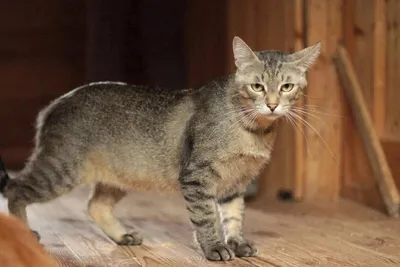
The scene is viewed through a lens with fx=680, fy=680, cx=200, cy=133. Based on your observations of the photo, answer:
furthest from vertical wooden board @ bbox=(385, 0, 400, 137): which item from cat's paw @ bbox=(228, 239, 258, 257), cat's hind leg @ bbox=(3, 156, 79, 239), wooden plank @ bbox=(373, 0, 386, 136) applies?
cat's hind leg @ bbox=(3, 156, 79, 239)

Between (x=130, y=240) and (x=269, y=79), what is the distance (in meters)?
0.72

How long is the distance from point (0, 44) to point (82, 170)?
280 cm

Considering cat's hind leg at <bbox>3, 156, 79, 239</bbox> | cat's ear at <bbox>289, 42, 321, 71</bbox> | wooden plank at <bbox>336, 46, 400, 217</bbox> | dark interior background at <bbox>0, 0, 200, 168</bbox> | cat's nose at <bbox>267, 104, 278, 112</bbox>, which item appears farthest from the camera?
dark interior background at <bbox>0, 0, 200, 168</bbox>

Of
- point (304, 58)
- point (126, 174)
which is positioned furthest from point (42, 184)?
point (304, 58)

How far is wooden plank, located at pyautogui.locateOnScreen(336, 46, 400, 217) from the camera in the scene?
9.18 ft

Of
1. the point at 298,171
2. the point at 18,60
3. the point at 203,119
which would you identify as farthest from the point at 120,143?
the point at 18,60

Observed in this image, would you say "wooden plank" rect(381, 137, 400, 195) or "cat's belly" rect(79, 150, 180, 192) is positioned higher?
"cat's belly" rect(79, 150, 180, 192)

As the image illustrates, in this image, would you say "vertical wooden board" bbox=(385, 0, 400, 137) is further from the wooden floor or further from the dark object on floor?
the dark object on floor

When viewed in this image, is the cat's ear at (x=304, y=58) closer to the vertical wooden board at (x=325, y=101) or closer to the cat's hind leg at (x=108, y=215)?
the cat's hind leg at (x=108, y=215)

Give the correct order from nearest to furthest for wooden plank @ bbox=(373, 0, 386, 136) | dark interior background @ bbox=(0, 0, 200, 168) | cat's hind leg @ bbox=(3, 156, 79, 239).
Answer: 1. cat's hind leg @ bbox=(3, 156, 79, 239)
2. wooden plank @ bbox=(373, 0, 386, 136)
3. dark interior background @ bbox=(0, 0, 200, 168)

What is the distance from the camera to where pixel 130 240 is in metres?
2.28

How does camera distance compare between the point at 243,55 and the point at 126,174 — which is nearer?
the point at 243,55

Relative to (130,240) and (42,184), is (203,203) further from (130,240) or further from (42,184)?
(42,184)

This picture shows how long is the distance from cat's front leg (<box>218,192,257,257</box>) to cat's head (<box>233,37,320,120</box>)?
0.33 meters
